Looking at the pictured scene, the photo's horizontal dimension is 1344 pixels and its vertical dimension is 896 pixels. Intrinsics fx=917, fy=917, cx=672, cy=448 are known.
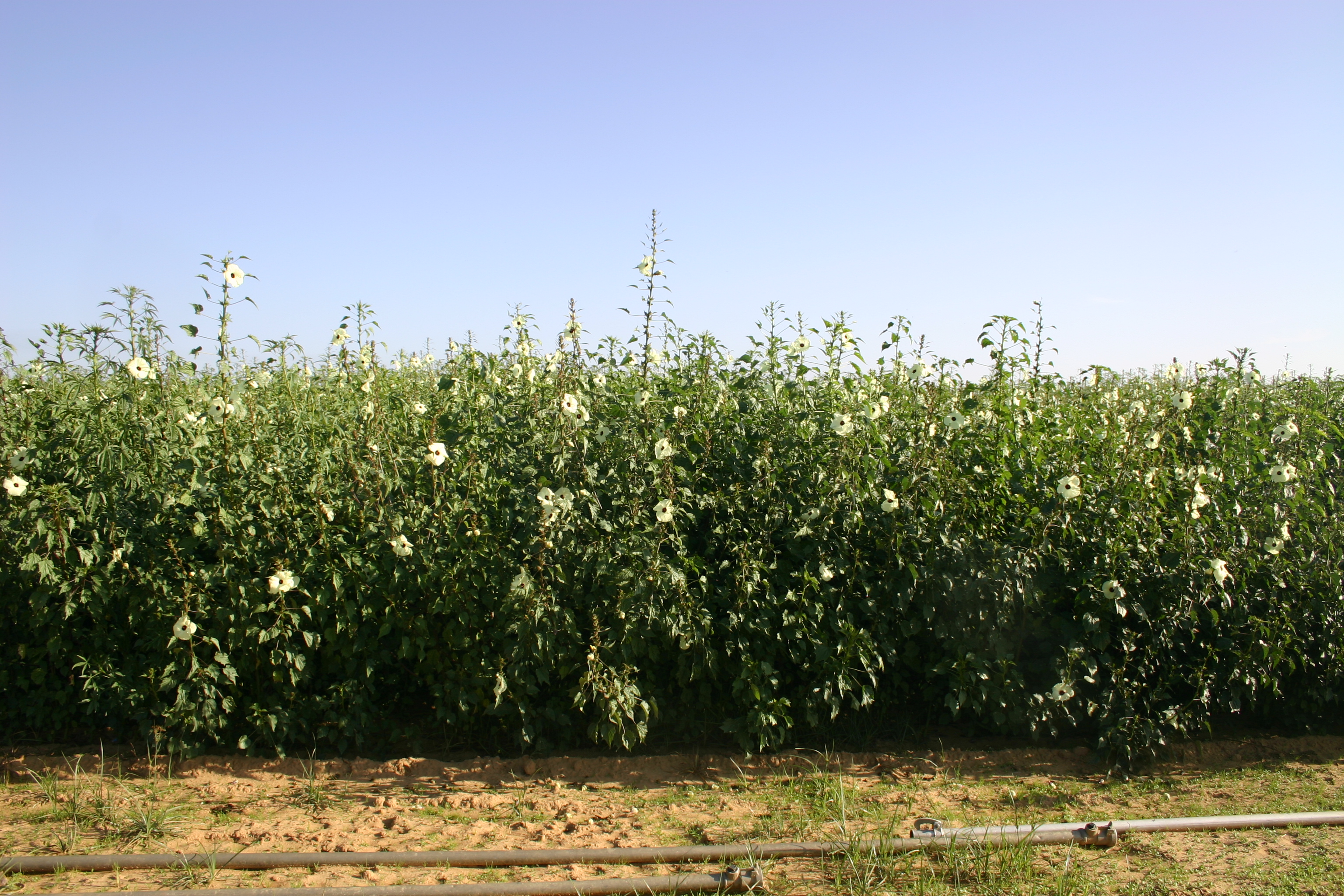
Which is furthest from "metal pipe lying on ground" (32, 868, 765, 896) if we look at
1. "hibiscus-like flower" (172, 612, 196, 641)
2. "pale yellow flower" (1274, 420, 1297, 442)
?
Result: "pale yellow flower" (1274, 420, 1297, 442)

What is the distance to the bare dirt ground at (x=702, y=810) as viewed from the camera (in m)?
3.16

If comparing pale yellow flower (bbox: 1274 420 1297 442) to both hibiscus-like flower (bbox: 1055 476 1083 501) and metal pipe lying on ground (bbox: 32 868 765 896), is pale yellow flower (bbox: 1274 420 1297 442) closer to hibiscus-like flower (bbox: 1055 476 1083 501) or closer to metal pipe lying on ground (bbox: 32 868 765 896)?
hibiscus-like flower (bbox: 1055 476 1083 501)

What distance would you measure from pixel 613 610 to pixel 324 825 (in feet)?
4.57

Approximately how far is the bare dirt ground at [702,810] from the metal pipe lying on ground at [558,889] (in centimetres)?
11

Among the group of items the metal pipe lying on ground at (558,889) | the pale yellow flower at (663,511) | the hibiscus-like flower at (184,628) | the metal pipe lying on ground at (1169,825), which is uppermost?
the pale yellow flower at (663,511)

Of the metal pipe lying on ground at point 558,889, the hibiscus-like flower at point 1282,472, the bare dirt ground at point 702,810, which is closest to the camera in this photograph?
the metal pipe lying on ground at point 558,889

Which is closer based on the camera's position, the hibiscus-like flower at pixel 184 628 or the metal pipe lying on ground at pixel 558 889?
the metal pipe lying on ground at pixel 558 889

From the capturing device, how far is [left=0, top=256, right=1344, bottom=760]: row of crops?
3.88 meters

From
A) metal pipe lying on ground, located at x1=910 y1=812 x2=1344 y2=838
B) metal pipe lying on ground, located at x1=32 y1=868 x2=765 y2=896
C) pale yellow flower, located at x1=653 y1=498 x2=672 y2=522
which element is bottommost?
metal pipe lying on ground, located at x1=32 y1=868 x2=765 y2=896

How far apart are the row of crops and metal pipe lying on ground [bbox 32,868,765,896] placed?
2.87 feet

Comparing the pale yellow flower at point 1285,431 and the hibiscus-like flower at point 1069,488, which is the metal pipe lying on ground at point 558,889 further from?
the pale yellow flower at point 1285,431

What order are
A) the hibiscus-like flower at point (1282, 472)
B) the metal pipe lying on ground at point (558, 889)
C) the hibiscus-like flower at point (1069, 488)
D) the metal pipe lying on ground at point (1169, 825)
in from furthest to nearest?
the hibiscus-like flower at point (1282, 472)
the hibiscus-like flower at point (1069, 488)
the metal pipe lying on ground at point (1169, 825)
the metal pipe lying on ground at point (558, 889)

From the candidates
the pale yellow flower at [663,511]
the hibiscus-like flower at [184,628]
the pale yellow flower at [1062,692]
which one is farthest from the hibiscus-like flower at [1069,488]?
the hibiscus-like flower at [184,628]

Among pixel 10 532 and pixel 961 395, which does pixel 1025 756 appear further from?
pixel 10 532
